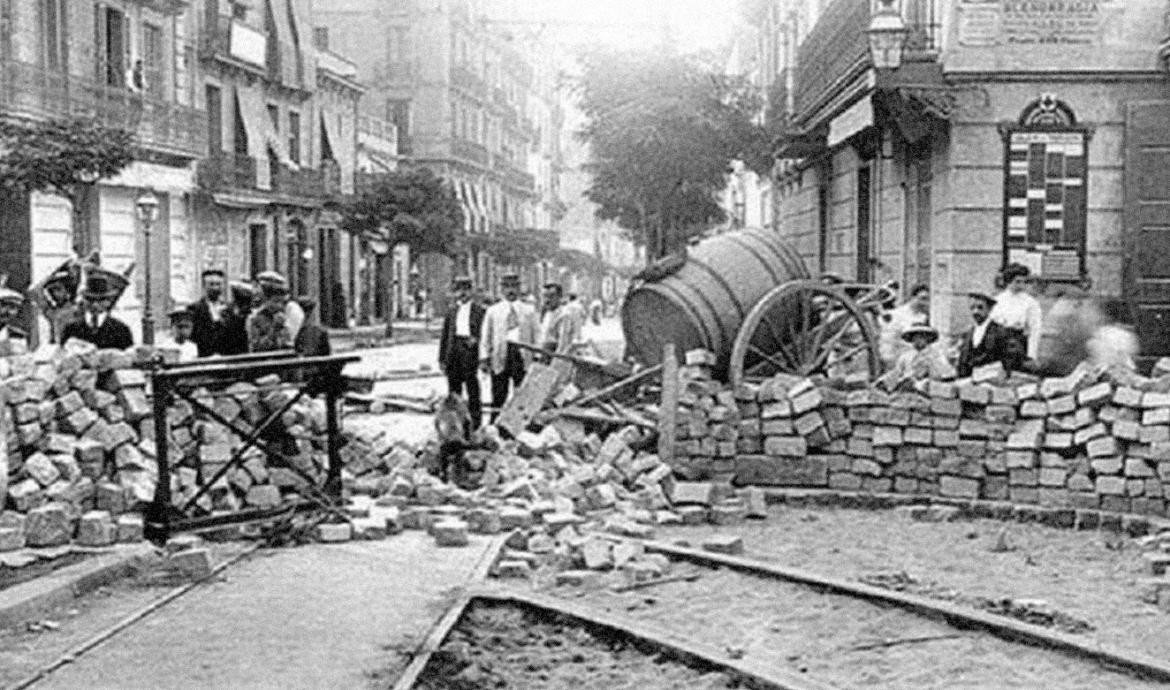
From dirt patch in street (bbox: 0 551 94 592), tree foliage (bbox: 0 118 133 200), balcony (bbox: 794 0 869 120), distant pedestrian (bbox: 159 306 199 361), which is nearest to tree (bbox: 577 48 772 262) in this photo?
balcony (bbox: 794 0 869 120)

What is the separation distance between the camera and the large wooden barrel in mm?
14672

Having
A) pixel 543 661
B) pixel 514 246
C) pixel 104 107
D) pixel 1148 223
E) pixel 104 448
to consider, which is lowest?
pixel 543 661

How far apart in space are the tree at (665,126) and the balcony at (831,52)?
13.7ft

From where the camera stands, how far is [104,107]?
30.9 m

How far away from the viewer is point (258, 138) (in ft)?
139

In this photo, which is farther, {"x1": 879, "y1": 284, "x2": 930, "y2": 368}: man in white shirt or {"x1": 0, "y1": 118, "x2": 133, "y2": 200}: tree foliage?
{"x1": 0, "y1": 118, "x2": 133, "y2": 200}: tree foliage

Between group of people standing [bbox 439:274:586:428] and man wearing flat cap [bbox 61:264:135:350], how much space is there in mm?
3941

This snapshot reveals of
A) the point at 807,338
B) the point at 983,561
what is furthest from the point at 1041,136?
the point at 983,561

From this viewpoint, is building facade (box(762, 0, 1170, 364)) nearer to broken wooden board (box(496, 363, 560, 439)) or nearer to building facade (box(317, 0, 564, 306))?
broken wooden board (box(496, 363, 560, 439))

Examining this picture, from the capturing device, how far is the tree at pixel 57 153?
82.3ft

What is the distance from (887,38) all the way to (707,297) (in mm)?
3879

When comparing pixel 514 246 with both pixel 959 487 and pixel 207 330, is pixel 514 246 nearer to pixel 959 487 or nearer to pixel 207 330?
pixel 207 330

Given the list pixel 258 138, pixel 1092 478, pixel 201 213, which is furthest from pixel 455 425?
pixel 258 138

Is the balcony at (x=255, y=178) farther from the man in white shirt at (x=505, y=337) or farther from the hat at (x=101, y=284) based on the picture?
the hat at (x=101, y=284)
